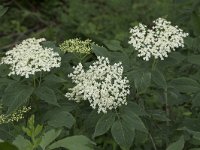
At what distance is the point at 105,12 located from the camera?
371 inches

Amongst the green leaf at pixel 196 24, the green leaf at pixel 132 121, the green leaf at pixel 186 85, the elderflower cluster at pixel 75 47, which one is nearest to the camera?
the green leaf at pixel 132 121

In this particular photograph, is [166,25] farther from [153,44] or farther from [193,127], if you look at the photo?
[193,127]

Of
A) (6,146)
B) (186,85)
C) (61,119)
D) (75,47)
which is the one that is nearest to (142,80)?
(186,85)

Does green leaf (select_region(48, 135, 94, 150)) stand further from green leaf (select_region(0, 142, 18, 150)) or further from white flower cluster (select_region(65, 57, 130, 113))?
white flower cluster (select_region(65, 57, 130, 113))

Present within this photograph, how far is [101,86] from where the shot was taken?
119 inches

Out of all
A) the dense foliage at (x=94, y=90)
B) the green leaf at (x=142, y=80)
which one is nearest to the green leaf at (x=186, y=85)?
the dense foliage at (x=94, y=90)

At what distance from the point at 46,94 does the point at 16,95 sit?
18cm

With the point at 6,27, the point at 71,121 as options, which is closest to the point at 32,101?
the point at 71,121

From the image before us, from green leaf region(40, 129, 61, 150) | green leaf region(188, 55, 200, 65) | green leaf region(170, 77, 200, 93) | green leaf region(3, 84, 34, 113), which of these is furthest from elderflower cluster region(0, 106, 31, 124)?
green leaf region(188, 55, 200, 65)

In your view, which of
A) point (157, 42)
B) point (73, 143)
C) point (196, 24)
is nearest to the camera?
point (73, 143)

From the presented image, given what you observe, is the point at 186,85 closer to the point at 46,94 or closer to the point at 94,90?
the point at 94,90

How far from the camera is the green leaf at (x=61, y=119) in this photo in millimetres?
3010

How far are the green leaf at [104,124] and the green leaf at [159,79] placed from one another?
331 millimetres

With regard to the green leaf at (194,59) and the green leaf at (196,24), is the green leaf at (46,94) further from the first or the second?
the green leaf at (196,24)
